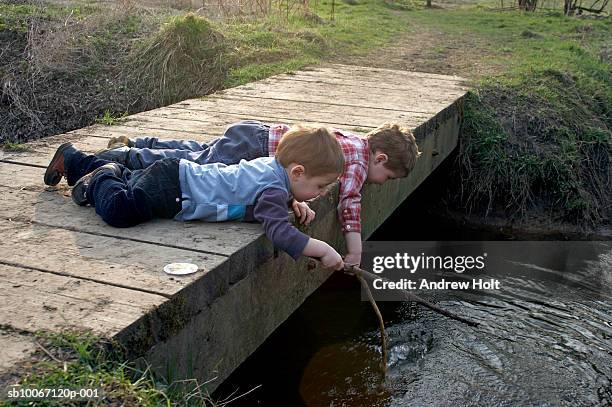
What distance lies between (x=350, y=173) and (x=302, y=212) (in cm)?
59

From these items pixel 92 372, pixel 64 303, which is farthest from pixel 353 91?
pixel 92 372

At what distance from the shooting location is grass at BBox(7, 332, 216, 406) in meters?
1.98

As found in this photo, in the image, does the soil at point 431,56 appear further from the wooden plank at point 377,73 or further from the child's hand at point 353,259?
the child's hand at point 353,259

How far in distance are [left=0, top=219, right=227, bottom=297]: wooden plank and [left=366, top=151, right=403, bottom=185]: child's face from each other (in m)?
1.41

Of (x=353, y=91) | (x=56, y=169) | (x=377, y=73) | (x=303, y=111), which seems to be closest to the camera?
(x=56, y=169)

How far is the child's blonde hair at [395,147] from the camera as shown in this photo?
13.0 ft

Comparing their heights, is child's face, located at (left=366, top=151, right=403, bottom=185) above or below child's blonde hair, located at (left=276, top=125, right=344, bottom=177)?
below

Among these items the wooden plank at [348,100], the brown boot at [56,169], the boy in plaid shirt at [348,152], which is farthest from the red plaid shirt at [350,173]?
A: the wooden plank at [348,100]

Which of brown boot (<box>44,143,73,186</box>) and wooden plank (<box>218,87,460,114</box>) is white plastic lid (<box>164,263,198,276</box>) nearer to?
brown boot (<box>44,143,73,186</box>)

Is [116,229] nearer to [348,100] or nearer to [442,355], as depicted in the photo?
[442,355]

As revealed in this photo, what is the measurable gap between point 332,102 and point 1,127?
Result: 11.3ft

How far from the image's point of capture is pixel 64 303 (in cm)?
238

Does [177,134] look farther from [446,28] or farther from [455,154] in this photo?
[446,28]

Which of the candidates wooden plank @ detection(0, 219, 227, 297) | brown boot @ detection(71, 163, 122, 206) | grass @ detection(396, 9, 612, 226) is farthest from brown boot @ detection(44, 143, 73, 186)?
grass @ detection(396, 9, 612, 226)
